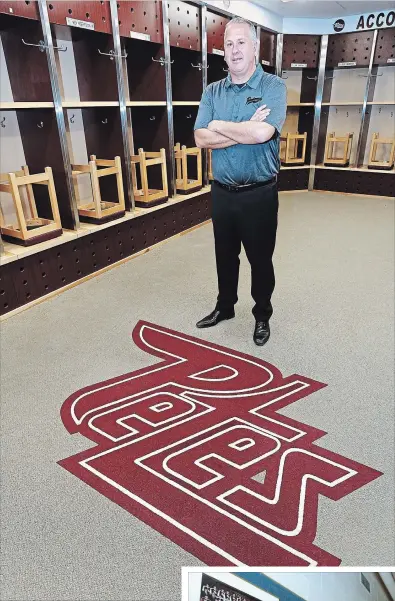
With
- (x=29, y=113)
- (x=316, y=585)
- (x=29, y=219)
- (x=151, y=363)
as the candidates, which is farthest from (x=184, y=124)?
(x=316, y=585)

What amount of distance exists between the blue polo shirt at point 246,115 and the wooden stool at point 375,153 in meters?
4.32

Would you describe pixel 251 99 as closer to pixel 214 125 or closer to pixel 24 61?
pixel 214 125

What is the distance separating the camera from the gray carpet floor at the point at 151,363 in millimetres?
1299

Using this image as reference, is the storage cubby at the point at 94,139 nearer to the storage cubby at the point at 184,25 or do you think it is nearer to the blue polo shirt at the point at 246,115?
the storage cubby at the point at 184,25

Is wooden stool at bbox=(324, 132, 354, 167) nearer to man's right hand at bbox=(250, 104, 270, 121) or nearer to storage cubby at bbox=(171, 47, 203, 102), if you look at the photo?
storage cubby at bbox=(171, 47, 203, 102)

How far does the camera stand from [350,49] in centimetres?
589

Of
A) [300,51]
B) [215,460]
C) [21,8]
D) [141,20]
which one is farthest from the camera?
[300,51]

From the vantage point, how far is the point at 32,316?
112 inches

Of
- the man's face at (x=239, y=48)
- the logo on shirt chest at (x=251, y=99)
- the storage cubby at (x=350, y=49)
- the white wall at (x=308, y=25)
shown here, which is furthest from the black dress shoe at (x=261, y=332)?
the white wall at (x=308, y=25)

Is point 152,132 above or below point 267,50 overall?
below

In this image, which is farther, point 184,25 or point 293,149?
point 293,149

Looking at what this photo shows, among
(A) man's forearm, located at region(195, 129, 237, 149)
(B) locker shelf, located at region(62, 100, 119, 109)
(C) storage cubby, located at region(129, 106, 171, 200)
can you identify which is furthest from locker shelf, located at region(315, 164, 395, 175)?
(A) man's forearm, located at region(195, 129, 237, 149)

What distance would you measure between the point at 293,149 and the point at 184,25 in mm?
2998

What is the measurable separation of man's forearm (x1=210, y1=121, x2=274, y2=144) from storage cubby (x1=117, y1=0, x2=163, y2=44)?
1.91 metres
